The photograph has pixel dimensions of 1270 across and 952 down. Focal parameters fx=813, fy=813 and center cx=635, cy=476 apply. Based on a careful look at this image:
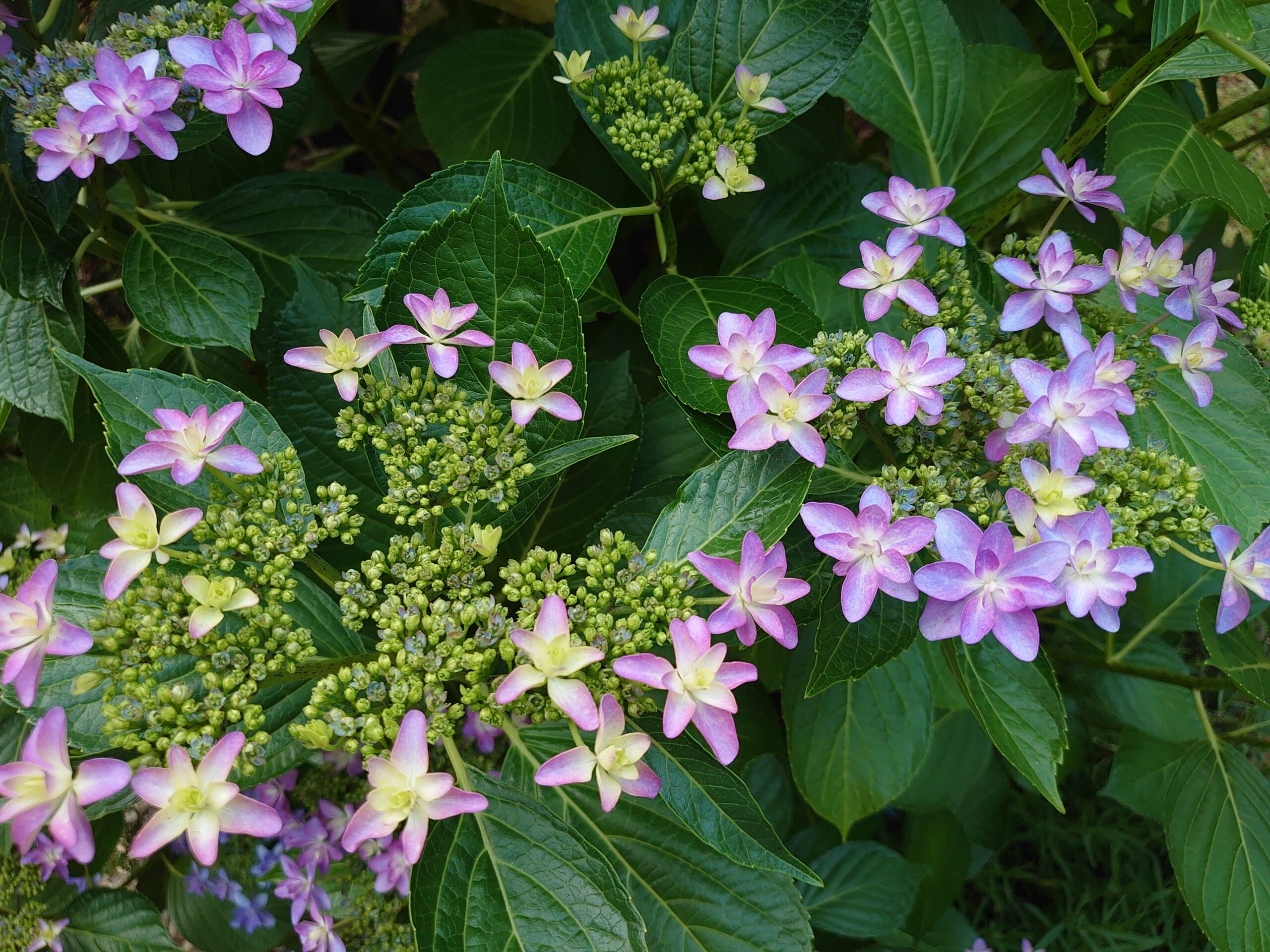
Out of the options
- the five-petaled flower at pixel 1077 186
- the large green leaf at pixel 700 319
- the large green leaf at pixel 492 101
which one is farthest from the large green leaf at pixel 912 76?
the large green leaf at pixel 492 101

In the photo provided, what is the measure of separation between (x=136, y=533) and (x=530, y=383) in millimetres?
367

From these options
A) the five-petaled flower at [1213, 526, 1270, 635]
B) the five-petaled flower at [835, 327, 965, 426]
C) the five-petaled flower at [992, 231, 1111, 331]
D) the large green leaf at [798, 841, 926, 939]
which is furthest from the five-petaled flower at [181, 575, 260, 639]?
the large green leaf at [798, 841, 926, 939]

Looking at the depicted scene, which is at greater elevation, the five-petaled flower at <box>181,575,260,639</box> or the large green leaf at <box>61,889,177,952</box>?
the five-petaled flower at <box>181,575,260,639</box>

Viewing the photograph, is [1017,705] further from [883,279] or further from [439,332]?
[439,332]

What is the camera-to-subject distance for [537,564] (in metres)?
0.76

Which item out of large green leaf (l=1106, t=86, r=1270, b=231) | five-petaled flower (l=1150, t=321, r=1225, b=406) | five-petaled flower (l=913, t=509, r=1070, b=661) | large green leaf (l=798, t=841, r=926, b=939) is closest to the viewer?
five-petaled flower (l=913, t=509, r=1070, b=661)

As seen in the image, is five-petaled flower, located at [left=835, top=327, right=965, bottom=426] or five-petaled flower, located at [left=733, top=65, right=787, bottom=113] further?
five-petaled flower, located at [left=733, top=65, right=787, bottom=113]

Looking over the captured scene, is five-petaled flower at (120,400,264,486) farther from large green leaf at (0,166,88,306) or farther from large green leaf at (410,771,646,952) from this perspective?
large green leaf at (0,166,88,306)

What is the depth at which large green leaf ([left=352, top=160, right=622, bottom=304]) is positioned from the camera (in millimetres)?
963

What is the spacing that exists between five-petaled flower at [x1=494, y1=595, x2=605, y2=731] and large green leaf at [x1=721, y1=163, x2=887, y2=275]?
2.82 ft

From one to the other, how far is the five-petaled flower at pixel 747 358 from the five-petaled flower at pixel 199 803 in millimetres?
526

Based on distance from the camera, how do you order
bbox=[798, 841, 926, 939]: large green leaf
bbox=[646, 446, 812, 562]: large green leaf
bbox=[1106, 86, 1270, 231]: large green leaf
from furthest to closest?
bbox=[798, 841, 926, 939]: large green leaf, bbox=[1106, 86, 1270, 231]: large green leaf, bbox=[646, 446, 812, 562]: large green leaf

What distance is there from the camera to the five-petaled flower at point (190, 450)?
72cm

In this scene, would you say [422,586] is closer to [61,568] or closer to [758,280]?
[61,568]
